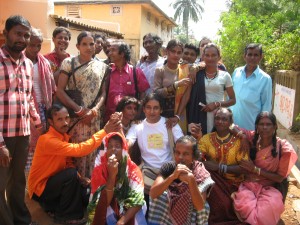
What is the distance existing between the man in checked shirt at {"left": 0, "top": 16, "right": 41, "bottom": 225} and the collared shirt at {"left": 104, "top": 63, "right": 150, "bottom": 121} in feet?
3.34

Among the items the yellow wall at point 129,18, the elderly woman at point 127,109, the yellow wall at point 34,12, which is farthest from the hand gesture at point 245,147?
the yellow wall at point 129,18

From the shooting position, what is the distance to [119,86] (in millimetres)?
3895

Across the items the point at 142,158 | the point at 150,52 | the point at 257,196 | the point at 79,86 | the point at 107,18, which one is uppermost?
the point at 107,18

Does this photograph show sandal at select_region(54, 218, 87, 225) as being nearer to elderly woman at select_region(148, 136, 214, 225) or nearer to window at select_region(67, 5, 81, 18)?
elderly woman at select_region(148, 136, 214, 225)

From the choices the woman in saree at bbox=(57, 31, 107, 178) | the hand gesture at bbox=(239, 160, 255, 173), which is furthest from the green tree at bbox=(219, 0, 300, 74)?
the woman in saree at bbox=(57, 31, 107, 178)

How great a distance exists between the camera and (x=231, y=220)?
10.8 feet

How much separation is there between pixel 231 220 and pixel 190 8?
48086mm

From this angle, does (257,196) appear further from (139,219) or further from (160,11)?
(160,11)

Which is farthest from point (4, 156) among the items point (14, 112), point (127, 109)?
point (127, 109)

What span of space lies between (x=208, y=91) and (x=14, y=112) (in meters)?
2.05

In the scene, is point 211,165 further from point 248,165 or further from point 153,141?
point 153,141

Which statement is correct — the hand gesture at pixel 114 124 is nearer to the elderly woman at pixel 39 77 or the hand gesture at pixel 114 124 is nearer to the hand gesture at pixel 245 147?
the elderly woman at pixel 39 77

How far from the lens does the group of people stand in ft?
9.53

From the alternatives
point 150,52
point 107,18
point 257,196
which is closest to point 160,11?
point 107,18
